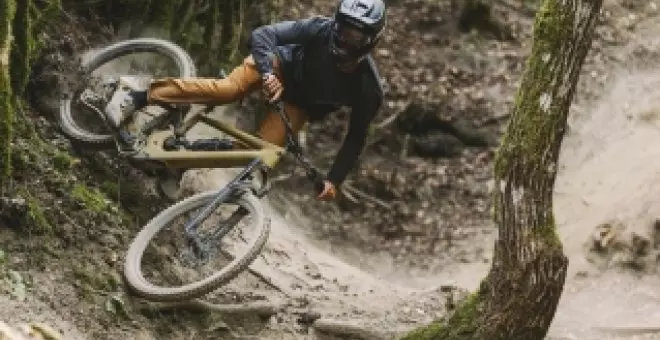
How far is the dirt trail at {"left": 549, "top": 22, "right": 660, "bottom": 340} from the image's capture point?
26.1ft

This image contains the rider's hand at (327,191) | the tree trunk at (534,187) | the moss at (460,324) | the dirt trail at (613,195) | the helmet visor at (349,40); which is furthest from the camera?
the dirt trail at (613,195)

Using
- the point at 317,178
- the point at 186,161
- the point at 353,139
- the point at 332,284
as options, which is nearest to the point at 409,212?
the point at 332,284

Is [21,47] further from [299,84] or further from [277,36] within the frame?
[299,84]

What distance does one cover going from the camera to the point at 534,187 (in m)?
5.27

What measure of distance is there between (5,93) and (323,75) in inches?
90.4

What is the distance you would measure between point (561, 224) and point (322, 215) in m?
2.84

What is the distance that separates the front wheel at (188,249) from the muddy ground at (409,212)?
0.20m

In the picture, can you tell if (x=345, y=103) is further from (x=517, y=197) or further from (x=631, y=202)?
(x=631, y=202)

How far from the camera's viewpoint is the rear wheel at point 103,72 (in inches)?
283

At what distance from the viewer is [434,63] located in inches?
494

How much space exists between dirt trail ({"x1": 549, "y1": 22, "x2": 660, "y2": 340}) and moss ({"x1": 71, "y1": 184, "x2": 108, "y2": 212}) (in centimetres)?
380

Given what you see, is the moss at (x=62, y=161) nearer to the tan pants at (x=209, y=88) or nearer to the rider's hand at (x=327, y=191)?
the tan pants at (x=209, y=88)

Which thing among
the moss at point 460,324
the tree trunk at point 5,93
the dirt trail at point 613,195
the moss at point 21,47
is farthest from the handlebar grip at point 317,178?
the dirt trail at point 613,195

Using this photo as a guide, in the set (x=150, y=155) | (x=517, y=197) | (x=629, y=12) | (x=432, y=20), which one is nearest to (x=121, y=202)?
(x=150, y=155)
